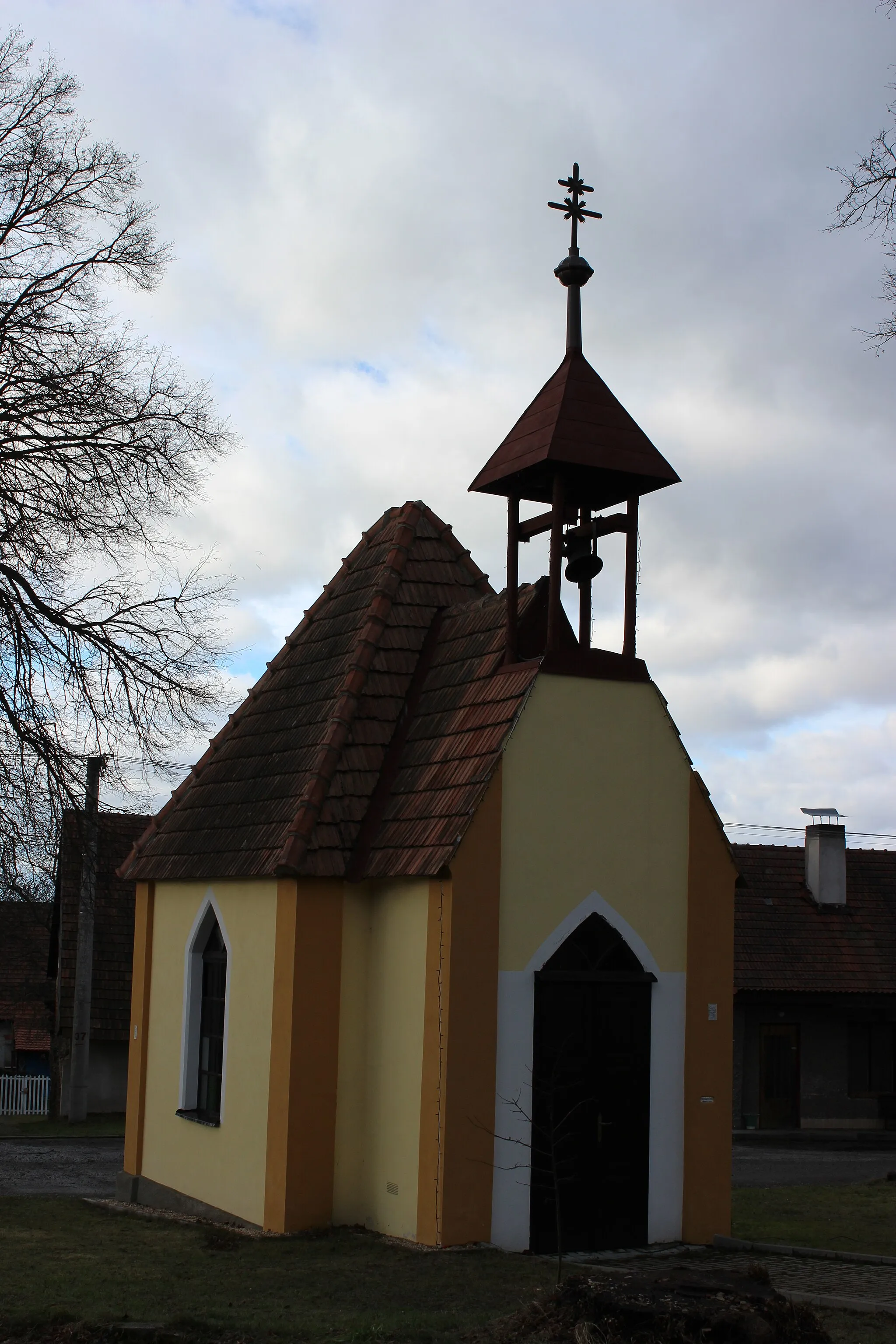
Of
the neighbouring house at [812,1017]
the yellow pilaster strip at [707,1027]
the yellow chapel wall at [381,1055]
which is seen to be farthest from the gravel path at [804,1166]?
the yellow chapel wall at [381,1055]

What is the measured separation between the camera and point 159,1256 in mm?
11570

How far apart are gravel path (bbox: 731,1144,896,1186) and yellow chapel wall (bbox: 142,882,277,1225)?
9.33 metres

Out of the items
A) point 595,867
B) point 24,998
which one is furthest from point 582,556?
point 24,998

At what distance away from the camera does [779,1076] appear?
31.3 m

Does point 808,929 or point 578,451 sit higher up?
point 578,451

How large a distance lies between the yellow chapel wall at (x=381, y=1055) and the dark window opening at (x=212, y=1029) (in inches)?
84.2

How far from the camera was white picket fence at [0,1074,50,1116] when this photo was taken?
3384 cm

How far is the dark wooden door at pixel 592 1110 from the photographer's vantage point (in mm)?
12023

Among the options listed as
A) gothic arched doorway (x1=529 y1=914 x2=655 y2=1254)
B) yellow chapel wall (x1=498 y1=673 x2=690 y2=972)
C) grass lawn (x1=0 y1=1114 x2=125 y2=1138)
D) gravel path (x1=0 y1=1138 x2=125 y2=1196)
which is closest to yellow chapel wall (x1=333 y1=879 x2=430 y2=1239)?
yellow chapel wall (x1=498 y1=673 x2=690 y2=972)

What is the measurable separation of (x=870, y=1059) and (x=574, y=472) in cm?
2322

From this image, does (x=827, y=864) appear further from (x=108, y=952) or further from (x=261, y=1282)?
(x=261, y=1282)

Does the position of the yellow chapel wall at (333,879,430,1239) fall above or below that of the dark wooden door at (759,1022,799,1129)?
above

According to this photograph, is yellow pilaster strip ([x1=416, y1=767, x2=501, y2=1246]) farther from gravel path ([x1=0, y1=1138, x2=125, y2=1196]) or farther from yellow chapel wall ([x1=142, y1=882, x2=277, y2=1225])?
gravel path ([x1=0, y1=1138, x2=125, y2=1196])

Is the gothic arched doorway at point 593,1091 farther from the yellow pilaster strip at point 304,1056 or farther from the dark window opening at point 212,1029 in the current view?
the dark window opening at point 212,1029
